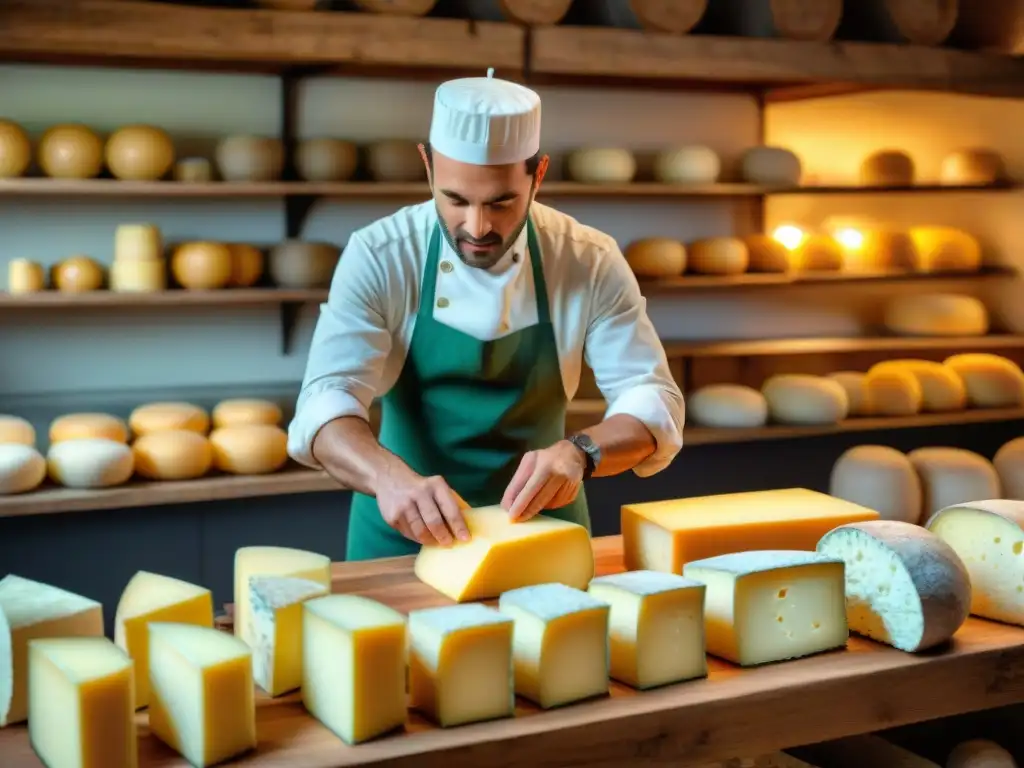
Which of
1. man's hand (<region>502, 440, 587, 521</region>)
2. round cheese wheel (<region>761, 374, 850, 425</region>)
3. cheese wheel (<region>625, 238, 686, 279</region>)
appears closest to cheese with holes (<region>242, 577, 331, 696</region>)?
man's hand (<region>502, 440, 587, 521</region>)

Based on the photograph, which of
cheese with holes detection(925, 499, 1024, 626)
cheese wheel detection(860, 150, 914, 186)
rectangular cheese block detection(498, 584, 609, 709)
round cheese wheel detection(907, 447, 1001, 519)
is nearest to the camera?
rectangular cheese block detection(498, 584, 609, 709)

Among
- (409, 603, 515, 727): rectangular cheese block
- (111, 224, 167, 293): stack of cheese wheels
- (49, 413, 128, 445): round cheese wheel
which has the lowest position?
(409, 603, 515, 727): rectangular cheese block

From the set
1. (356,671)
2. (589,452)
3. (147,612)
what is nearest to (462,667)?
(356,671)

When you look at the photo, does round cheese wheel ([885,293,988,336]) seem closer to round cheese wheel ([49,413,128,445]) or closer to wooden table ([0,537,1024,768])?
round cheese wheel ([49,413,128,445])

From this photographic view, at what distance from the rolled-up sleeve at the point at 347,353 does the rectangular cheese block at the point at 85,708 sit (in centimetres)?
80

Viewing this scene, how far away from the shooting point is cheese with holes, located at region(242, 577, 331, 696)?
141cm

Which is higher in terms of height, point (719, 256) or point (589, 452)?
point (719, 256)

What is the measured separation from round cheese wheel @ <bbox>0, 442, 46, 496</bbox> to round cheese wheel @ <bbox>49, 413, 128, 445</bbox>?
0.16m

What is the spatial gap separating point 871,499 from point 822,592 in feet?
5.64

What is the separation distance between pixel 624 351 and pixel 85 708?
134cm

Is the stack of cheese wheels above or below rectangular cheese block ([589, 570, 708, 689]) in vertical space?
above

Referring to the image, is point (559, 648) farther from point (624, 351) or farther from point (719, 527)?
point (624, 351)

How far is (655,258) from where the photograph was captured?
13.1ft

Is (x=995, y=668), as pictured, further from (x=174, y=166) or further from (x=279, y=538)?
(x=174, y=166)
